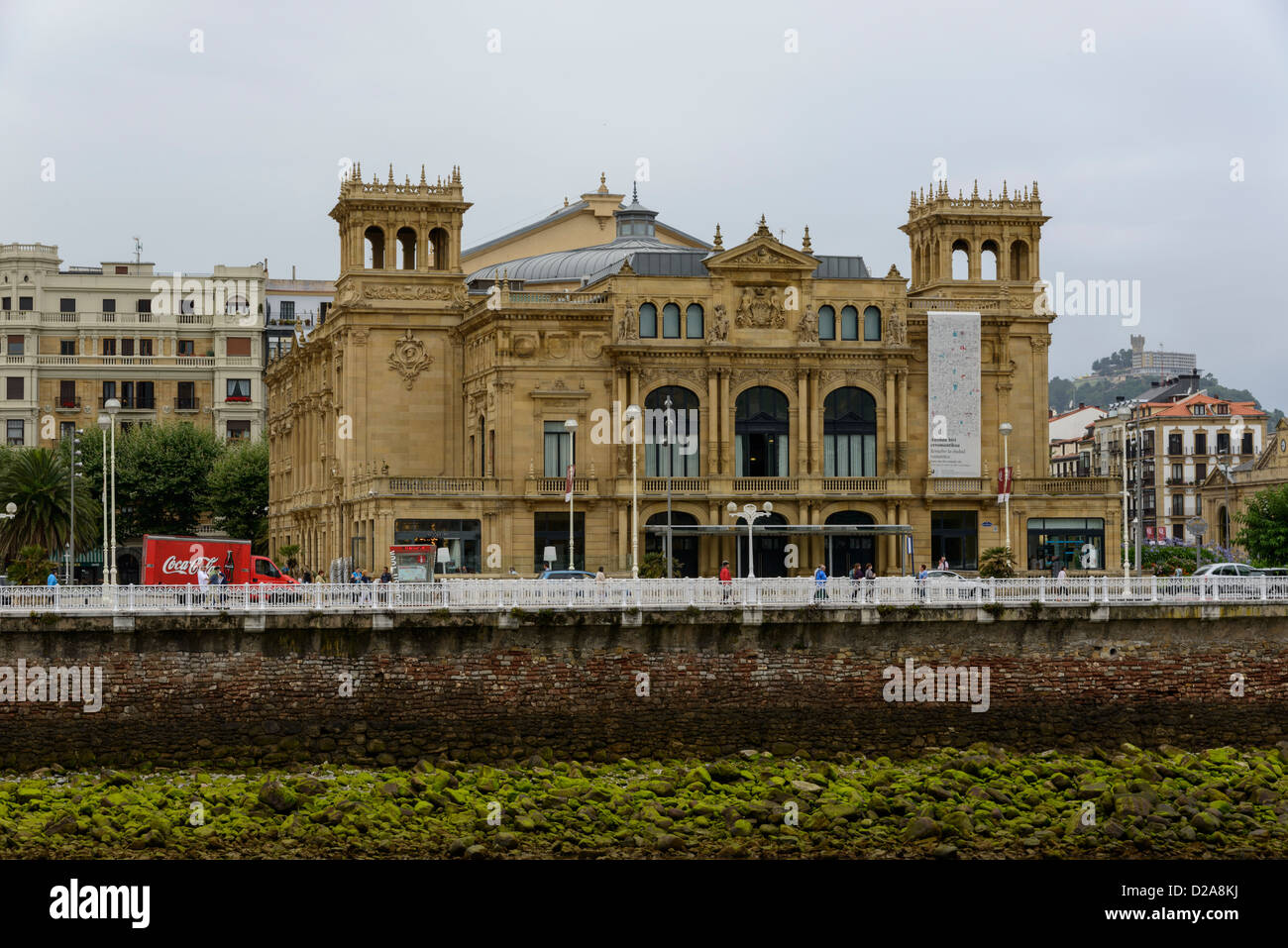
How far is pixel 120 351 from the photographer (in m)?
126

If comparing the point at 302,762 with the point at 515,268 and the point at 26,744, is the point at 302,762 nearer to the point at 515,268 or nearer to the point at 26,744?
the point at 26,744

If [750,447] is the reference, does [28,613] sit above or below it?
below

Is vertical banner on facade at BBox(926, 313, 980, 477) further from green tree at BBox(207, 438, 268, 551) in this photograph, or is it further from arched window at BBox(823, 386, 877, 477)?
green tree at BBox(207, 438, 268, 551)

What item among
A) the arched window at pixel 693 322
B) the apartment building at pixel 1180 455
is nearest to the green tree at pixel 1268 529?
the arched window at pixel 693 322

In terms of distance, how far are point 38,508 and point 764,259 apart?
32.7 m

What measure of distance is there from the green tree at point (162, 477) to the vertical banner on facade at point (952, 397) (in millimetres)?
47415

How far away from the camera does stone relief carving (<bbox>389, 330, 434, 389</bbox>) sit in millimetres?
90938

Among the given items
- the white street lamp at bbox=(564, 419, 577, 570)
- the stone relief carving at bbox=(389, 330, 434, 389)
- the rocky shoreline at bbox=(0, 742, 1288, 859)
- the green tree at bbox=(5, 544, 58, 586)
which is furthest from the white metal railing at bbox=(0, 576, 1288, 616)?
the stone relief carving at bbox=(389, 330, 434, 389)

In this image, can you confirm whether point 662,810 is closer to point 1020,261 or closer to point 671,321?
point 671,321

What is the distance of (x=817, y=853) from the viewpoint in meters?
40.4

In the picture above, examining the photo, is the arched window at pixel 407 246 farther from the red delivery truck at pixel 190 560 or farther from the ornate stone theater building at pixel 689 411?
the red delivery truck at pixel 190 560

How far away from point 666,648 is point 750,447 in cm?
3567

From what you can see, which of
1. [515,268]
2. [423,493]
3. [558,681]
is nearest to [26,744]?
[558,681]
